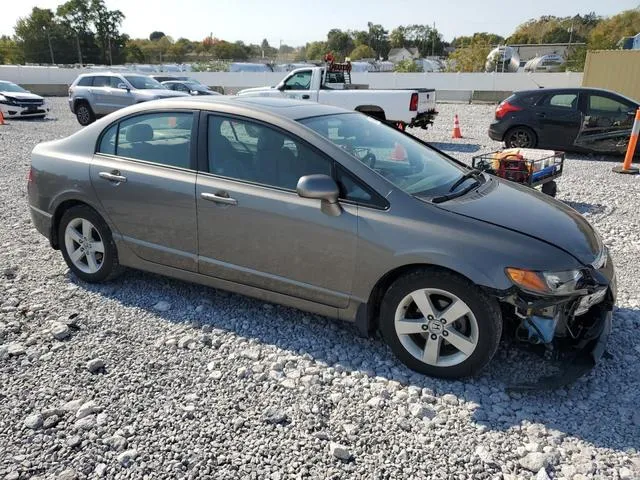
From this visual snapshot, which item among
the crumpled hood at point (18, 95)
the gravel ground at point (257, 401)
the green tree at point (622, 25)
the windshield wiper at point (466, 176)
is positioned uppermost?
the green tree at point (622, 25)

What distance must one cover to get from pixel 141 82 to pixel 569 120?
1332 cm

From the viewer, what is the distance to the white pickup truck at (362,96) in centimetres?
1277

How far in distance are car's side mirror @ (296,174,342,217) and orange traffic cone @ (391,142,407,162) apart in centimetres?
74

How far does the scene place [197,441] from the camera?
271 centimetres

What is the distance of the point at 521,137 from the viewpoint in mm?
11484

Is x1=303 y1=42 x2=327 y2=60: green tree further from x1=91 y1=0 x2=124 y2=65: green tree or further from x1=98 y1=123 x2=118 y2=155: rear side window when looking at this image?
x1=98 y1=123 x2=118 y2=155: rear side window

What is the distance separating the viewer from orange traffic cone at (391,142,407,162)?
3.82 meters

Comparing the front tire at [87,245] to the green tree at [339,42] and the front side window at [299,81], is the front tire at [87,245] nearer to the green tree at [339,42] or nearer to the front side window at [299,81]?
the front side window at [299,81]

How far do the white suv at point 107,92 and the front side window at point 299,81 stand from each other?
403 cm

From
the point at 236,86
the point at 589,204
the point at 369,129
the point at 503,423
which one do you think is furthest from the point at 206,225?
the point at 236,86

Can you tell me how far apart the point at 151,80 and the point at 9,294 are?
1513 cm

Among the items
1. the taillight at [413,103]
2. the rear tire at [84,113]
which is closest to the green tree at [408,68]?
the rear tire at [84,113]

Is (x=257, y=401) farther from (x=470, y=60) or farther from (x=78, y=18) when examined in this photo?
(x=78, y=18)

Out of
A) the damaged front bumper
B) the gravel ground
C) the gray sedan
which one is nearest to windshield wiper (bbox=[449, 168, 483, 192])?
the gray sedan
